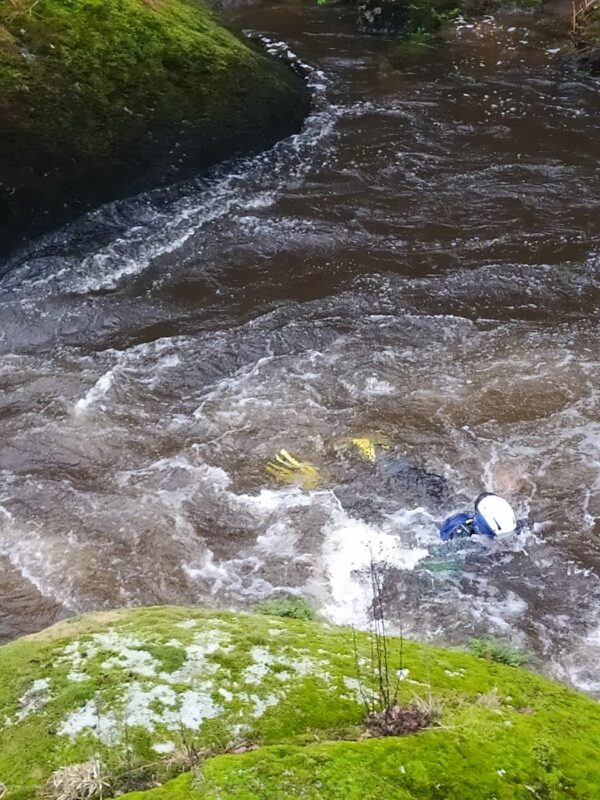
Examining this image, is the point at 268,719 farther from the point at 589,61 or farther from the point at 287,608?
the point at 589,61

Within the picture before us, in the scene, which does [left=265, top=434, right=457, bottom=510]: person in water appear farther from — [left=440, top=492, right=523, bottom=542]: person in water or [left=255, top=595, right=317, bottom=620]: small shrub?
[left=255, top=595, right=317, bottom=620]: small shrub

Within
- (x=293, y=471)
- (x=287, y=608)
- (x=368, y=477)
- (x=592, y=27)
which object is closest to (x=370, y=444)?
(x=368, y=477)

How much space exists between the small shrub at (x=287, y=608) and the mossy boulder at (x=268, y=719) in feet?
6.47

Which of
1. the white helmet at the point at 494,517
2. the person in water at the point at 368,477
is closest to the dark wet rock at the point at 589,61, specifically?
the person in water at the point at 368,477

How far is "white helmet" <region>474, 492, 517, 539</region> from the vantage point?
20.1 feet

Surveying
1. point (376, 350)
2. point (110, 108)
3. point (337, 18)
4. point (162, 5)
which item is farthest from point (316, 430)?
point (337, 18)

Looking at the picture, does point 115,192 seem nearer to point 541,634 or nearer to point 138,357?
point 138,357

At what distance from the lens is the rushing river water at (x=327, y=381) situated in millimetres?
6051

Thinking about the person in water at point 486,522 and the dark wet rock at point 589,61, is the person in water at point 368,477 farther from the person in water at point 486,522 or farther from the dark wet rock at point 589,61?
the dark wet rock at point 589,61

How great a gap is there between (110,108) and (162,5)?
2.56 meters

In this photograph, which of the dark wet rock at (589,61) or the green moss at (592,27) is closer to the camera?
the dark wet rock at (589,61)

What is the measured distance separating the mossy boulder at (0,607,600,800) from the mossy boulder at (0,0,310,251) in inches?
319

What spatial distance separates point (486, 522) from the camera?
6.12 meters

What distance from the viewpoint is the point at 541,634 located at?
5.57 meters
